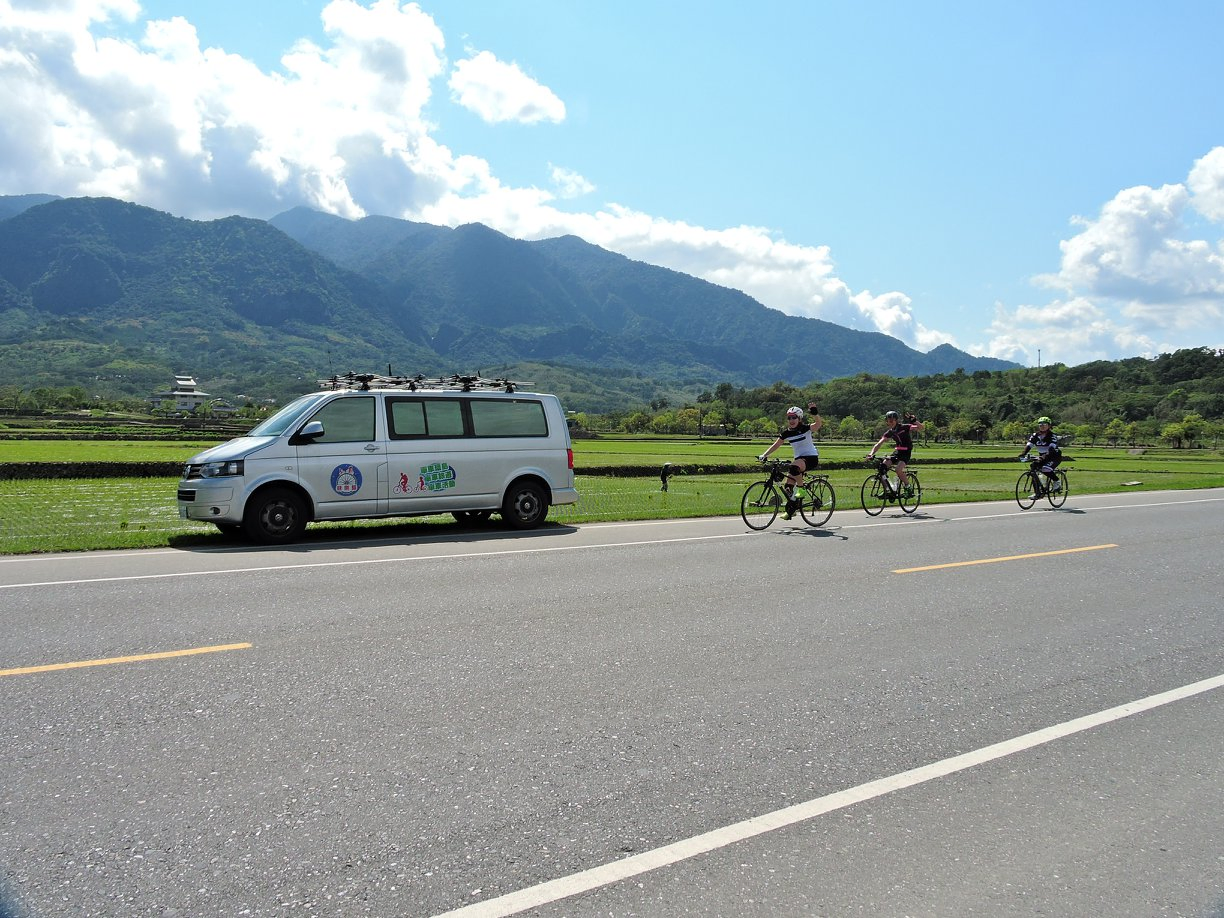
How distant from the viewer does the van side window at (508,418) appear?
14008mm

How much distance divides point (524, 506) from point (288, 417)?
400 cm

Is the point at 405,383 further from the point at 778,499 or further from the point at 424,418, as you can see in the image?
the point at 778,499

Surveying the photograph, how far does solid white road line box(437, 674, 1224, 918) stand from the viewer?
10.1 ft

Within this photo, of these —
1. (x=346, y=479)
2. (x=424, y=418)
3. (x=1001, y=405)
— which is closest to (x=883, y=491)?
(x=424, y=418)

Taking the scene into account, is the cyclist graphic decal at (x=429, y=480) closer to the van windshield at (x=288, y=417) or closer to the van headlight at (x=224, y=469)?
the van windshield at (x=288, y=417)

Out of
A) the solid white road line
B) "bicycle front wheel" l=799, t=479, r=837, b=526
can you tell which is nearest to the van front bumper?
"bicycle front wheel" l=799, t=479, r=837, b=526

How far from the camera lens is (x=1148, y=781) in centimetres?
432

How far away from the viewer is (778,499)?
1492 cm

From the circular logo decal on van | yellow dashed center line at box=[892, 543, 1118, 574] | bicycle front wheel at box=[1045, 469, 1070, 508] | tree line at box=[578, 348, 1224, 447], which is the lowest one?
yellow dashed center line at box=[892, 543, 1118, 574]

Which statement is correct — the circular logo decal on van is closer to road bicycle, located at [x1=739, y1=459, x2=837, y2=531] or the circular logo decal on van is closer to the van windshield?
the van windshield

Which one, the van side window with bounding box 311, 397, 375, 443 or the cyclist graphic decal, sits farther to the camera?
the cyclist graphic decal

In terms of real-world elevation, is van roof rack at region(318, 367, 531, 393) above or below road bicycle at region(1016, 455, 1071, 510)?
above

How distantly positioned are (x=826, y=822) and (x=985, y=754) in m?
1.36

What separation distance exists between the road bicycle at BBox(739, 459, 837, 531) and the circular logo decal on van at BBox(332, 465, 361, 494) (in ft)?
20.9
